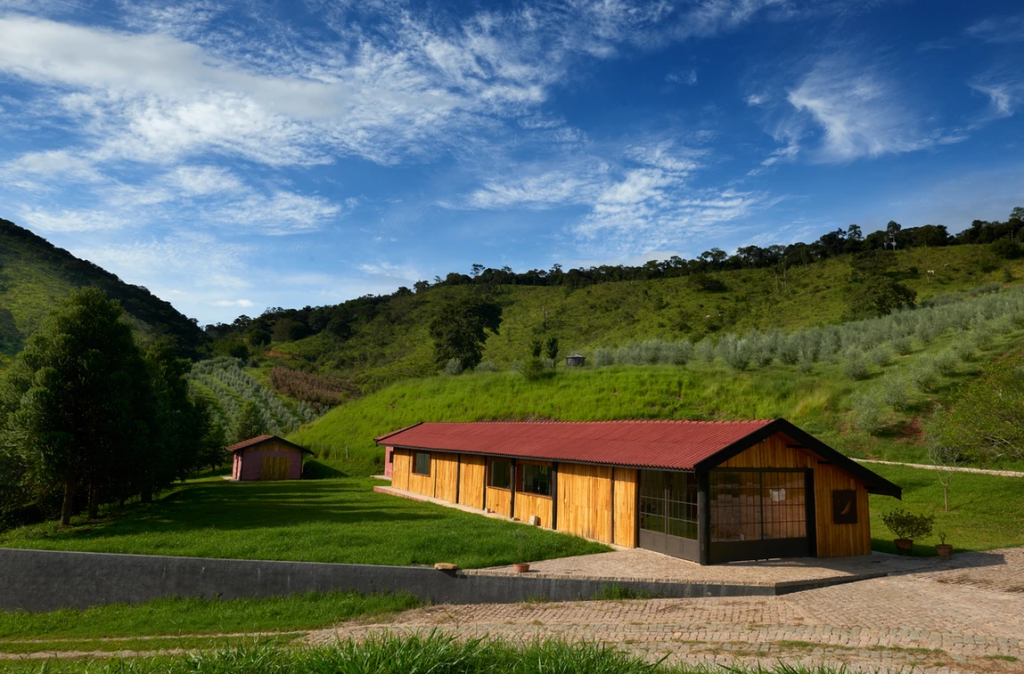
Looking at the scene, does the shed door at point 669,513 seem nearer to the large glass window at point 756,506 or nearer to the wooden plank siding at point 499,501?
the large glass window at point 756,506

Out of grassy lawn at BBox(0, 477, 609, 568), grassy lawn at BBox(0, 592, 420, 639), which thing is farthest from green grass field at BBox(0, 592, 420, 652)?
grassy lawn at BBox(0, 477, 609, 568)

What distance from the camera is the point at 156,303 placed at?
109062 mm

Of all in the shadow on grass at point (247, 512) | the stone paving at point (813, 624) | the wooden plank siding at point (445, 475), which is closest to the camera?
the stone paving at point (813, 624)

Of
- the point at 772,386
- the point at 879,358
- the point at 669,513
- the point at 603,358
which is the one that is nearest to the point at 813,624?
the point at 669,513

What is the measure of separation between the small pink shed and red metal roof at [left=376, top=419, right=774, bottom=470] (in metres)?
15.3

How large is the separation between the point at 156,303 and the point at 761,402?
347 ft

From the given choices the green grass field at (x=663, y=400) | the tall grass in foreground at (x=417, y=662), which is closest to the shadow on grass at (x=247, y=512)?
the green grass field at (x=663, y=400)

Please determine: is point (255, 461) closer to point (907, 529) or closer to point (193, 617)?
point (193, 617)

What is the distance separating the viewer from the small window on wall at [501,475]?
22.9 m

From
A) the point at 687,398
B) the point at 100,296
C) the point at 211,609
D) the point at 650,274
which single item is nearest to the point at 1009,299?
the point at 687,398

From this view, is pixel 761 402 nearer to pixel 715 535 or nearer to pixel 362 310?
pixel 715 535

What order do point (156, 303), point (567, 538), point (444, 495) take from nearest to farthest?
point (567, 538)
point (444, 495)
point (156, 303)

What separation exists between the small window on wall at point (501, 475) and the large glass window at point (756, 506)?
9.27 m

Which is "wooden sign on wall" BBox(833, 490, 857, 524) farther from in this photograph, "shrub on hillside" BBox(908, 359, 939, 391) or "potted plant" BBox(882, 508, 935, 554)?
"shrub on hillside" BBox(908, 359, 939, 391)
